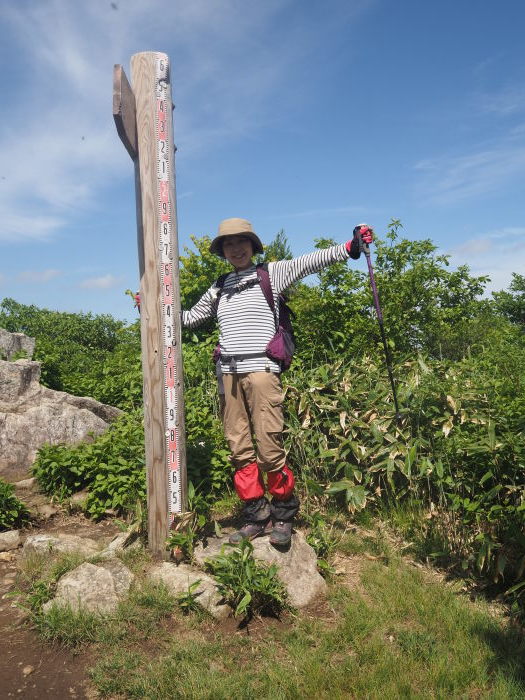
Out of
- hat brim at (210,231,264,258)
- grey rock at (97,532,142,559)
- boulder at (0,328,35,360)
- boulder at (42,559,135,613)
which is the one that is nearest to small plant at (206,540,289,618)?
boulder at (42,559,135,613)

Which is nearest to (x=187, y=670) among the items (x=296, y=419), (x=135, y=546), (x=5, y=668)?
(x=5, y=668)

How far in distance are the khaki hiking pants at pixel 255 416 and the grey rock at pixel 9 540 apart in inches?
76.7

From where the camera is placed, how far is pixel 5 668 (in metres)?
3.19

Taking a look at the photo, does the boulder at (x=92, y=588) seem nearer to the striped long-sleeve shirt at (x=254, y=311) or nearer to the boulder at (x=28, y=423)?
the striped long-sleeve shirt at (x=254, y=311)

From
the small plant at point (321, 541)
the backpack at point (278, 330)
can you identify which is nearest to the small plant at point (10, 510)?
the backpack at point (278, 330)

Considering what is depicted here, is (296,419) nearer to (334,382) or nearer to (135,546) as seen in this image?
(334,382)

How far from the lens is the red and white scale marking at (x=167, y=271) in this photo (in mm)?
4203

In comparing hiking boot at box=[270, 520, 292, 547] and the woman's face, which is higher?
the woman's face

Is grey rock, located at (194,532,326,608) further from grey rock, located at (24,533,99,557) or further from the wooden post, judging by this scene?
grey rock, located at (24,533,99,557)

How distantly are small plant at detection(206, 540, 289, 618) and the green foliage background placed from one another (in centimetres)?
113

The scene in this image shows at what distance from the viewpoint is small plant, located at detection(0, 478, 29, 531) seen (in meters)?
4.80

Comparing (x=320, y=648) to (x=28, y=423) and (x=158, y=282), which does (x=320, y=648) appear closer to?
(x=158, y=282)

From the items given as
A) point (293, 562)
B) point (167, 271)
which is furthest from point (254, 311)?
point (293, 562)

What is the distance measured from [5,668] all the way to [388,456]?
319 cm
